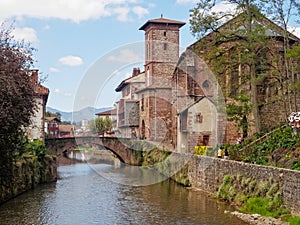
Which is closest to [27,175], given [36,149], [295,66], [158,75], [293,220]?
[36,149]

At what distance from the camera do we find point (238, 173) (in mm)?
20672

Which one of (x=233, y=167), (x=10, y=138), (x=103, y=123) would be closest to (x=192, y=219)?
(x=233, y=167)

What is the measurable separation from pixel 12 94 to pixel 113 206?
7.40 meters

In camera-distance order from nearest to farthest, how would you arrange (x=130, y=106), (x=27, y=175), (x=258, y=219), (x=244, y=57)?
(x=258, y=219) → (x=27, y=175) → (x=244, y=57) → (x=130, y=106)

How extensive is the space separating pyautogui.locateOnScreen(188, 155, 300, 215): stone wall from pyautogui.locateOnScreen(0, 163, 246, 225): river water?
90 cm

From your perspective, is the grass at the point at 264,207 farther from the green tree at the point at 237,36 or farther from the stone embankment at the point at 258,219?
the green tree at the point at 237,36

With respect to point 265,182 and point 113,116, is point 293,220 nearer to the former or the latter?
point 265,182

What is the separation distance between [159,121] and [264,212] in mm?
35346

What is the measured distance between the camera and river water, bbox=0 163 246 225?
1780 cm

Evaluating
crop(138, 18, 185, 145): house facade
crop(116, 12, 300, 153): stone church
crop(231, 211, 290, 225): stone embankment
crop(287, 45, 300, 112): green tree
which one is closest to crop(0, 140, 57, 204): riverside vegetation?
crop(231, 211, 290, 225): stone embankment

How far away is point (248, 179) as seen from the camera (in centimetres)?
1925

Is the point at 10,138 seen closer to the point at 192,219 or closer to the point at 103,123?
the point at 192,219

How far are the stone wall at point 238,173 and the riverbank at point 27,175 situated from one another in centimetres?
906

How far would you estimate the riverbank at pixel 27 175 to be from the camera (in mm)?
21670
